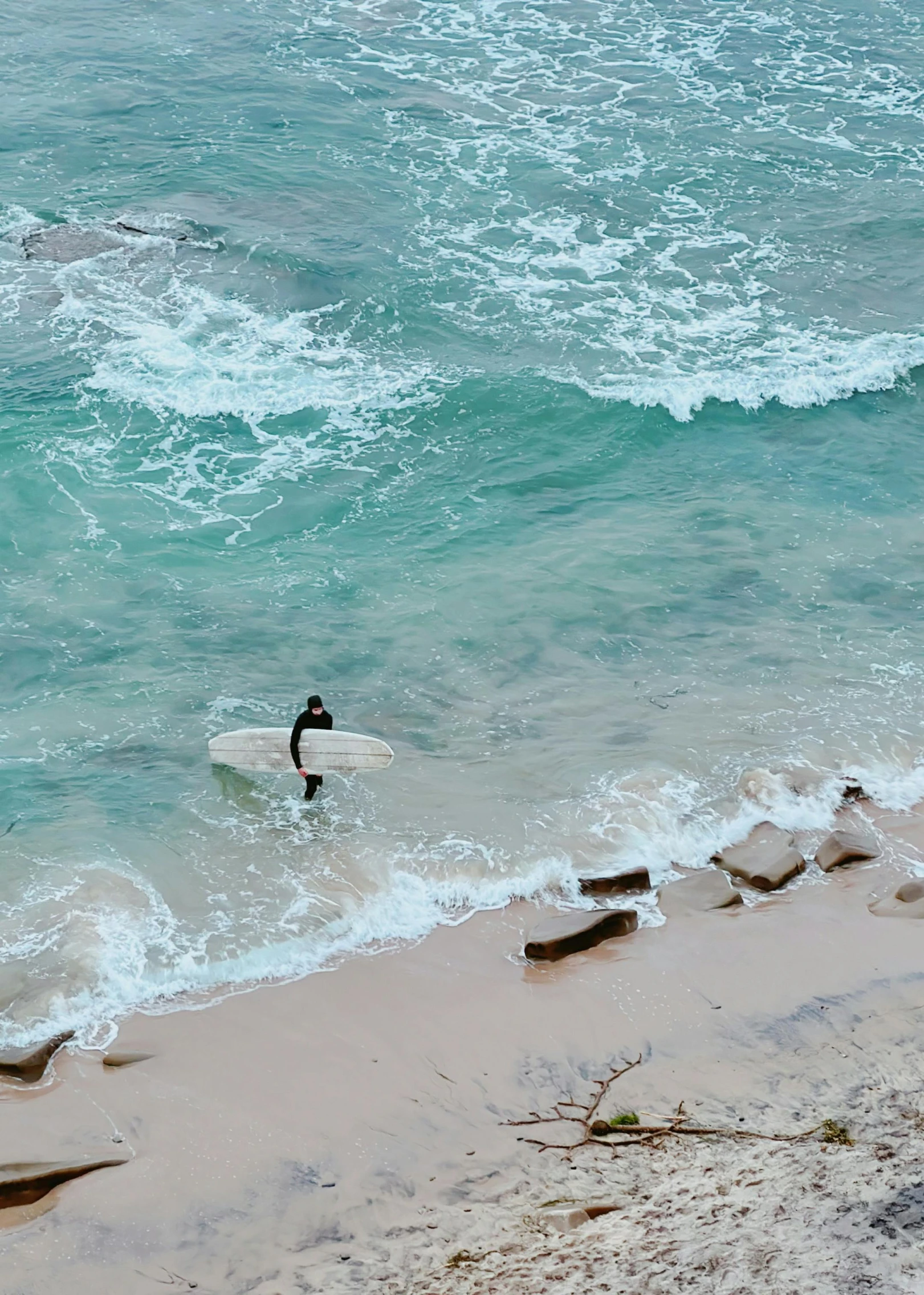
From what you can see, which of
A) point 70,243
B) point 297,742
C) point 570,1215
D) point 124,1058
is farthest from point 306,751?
point 70,243

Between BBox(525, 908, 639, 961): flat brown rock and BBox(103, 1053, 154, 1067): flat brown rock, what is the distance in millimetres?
3360

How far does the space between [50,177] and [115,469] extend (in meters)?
10.3

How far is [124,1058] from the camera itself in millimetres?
8789

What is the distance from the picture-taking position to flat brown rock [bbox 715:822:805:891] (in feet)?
35.2

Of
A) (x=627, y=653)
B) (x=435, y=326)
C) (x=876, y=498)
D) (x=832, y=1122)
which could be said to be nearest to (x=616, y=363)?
(x=435, y=326)

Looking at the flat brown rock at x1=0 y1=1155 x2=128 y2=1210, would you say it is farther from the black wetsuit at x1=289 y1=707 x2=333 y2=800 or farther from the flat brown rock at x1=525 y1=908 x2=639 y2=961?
the black wetsuit at x1=289 y1=707 x2=333 y2=800

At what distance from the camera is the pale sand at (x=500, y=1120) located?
269 inches

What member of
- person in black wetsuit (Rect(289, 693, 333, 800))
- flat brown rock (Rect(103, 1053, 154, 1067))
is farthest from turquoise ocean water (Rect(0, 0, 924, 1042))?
person in black wetsuit (Rect(289, 693, 333, 800))

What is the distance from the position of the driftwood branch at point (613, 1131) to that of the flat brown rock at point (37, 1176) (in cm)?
304

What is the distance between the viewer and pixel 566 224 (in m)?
23.1

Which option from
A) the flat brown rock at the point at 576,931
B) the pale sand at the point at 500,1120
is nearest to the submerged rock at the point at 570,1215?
the pale sand at the point at 500,1120

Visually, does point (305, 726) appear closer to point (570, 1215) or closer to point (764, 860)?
point (764, 860)

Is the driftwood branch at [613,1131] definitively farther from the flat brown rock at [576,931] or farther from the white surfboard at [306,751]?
the white surfboard at [306,751]

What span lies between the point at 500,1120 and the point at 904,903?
467 cm
